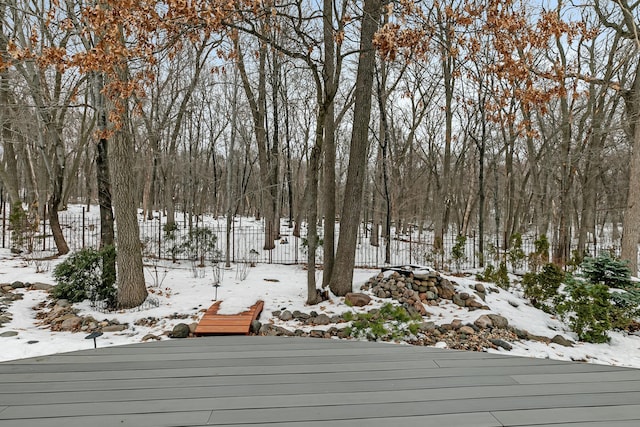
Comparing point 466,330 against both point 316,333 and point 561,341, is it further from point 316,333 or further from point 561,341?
point 316,333

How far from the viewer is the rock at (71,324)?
448 cm

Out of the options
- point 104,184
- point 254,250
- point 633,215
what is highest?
point 104,184

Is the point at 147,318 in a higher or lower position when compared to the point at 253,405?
lower

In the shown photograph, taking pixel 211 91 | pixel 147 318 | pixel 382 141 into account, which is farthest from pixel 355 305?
pixel 211 91

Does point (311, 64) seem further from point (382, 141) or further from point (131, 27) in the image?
point (382, 141)

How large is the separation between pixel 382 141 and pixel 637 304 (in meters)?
8.93

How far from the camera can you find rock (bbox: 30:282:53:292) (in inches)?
239

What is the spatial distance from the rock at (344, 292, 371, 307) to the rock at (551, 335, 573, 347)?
2.53 metres

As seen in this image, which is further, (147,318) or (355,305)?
(355,305)

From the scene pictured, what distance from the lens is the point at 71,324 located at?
455 cm

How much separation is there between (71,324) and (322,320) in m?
3.29

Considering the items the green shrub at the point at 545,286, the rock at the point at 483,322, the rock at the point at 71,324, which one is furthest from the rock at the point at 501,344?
the rock at the point at 71,324

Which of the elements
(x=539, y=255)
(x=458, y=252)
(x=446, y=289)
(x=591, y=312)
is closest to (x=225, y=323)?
(x=446, y=289)

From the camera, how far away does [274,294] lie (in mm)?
6012
